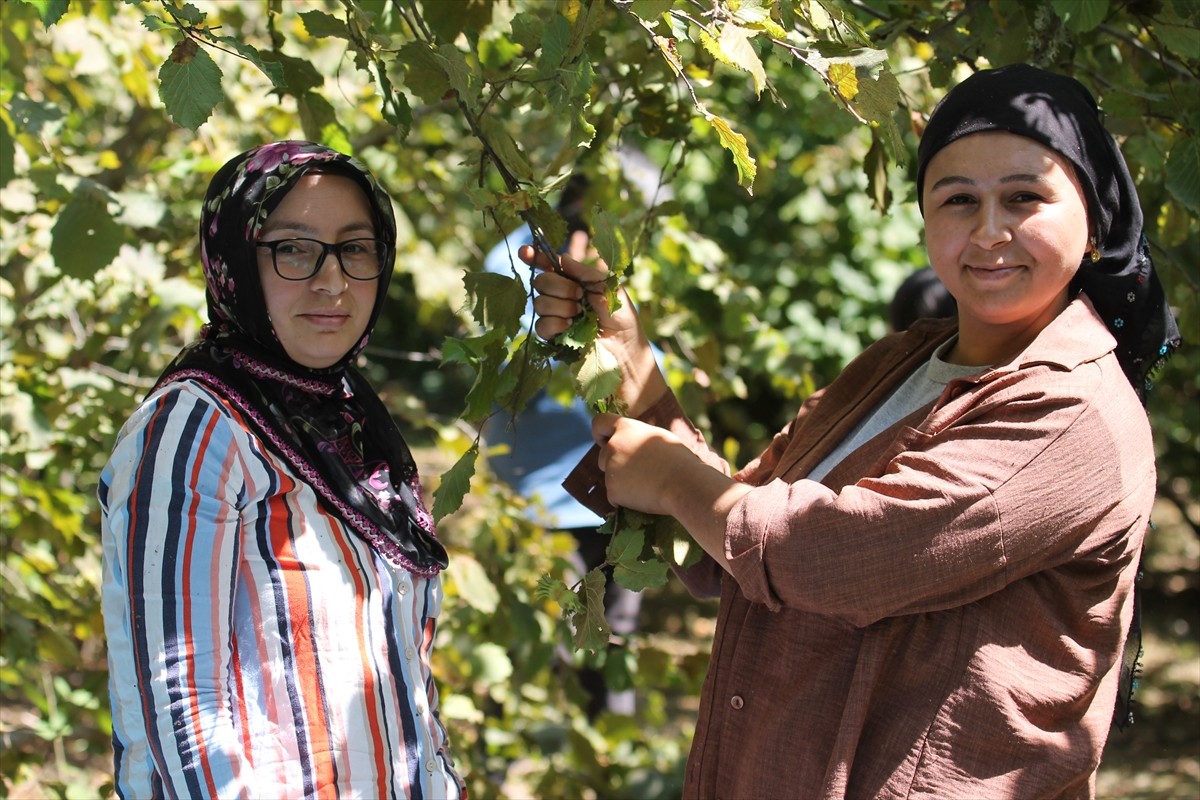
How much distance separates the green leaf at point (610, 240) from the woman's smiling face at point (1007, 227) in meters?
0.41

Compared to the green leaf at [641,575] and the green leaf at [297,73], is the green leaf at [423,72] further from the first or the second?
the green leaf at [641,575]

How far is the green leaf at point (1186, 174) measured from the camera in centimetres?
201

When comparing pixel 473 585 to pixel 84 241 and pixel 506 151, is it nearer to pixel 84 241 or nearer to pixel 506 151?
pixel 84 241

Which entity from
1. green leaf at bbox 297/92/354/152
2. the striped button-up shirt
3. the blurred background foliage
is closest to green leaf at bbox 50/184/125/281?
the blurred background foliage

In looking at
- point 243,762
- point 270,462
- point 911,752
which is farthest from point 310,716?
point 911,752

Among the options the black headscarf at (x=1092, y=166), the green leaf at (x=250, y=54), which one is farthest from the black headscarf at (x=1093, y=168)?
the green leaf at (x=250, y=54)

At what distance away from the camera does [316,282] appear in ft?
5.35

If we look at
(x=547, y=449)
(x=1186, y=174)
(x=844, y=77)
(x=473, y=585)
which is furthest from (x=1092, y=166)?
(x=547, y=449)

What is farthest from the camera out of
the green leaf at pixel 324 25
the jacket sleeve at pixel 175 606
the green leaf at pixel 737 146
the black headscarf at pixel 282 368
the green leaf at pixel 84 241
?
the green leaf at pixel 84 241

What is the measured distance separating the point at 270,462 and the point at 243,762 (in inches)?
14.1

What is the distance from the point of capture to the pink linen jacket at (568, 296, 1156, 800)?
1.42 metres

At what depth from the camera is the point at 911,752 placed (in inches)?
58.1

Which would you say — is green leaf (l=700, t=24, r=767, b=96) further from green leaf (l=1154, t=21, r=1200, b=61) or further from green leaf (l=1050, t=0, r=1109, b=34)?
green leaf (l=1154, t=21, r=1200, b=61)

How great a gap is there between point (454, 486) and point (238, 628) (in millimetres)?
387
